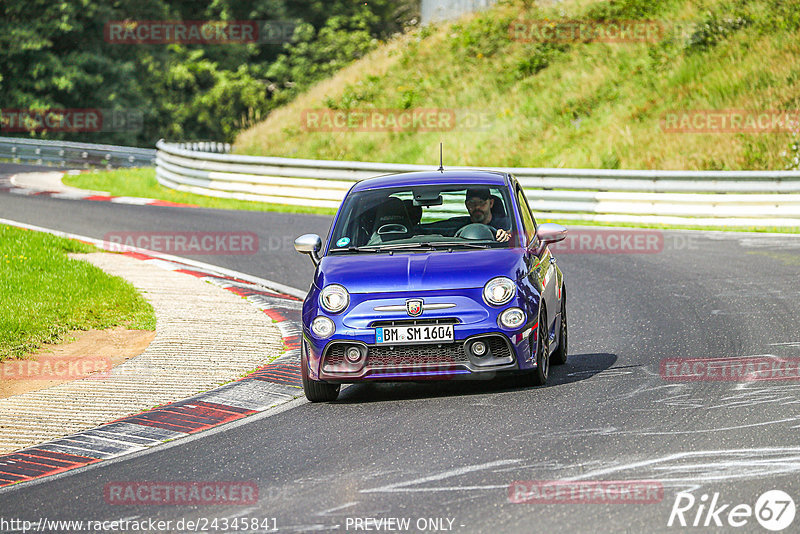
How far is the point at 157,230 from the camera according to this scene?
2066 cm

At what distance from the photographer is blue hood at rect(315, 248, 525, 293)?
8.45m

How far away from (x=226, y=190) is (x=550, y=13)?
558 inches

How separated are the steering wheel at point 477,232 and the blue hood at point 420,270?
324 millimetres

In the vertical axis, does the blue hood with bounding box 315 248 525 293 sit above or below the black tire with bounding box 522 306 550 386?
above

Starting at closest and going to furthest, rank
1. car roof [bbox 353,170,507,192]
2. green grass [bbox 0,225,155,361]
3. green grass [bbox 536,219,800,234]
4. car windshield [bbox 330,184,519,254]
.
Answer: car windshield [bbox 330,184,519,254] < car roof [bbox 353,170,507,192] < green grass [bbox 0,225,155,361] < green grass [bbox 536,219,800,234]

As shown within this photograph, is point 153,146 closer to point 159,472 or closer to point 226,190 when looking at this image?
point 226,190

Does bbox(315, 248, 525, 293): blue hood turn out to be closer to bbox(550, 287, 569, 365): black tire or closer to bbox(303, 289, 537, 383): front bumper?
bbox(303, 289, 537, 383): front bumper

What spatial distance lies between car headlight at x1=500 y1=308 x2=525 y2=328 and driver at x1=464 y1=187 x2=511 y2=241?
1126mm

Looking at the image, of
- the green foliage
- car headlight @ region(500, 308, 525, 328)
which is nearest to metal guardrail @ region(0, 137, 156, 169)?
the green foliage

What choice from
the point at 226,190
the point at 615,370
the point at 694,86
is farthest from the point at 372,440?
the point at 694,86

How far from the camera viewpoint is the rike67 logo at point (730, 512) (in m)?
5.41

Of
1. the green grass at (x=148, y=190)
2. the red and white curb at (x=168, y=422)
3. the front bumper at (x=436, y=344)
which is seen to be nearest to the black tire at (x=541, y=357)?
the front bumper at (x=436, y=344)

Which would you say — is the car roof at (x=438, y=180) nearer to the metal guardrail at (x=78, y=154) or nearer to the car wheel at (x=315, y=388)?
the car wheel at (x=315, y=388)

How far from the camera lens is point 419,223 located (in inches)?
378
